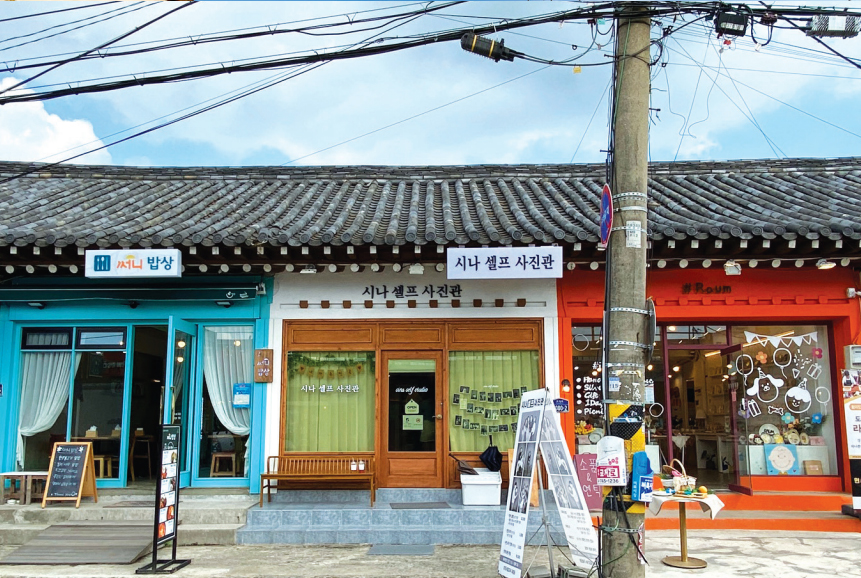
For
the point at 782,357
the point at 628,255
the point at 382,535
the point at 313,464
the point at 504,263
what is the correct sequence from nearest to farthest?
the point at 628,255
the point at 382,535
the point at 504,263
the point at 313,464
the point at 782,357

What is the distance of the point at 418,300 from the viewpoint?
994cm

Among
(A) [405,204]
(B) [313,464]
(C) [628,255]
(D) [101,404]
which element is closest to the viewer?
(C) [628,255]

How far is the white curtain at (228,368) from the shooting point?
10.0m

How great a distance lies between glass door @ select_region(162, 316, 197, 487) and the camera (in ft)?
30.2

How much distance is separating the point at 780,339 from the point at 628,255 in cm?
584

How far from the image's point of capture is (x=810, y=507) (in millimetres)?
9562

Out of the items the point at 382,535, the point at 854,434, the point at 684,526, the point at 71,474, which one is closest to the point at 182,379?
the point at 71,474

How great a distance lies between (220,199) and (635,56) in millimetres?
7627

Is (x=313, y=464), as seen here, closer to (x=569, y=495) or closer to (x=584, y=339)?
(x=584, y=339)

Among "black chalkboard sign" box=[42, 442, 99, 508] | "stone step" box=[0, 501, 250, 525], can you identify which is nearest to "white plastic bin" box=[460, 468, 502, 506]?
"stone step" box=[0, 501, 250, 525]

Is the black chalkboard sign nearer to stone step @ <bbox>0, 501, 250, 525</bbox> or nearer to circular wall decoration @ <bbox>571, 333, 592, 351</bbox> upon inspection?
stone step @ <bbox>0, 501, 250, 525</bbox>

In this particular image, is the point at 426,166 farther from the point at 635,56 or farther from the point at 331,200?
the point at 635,56

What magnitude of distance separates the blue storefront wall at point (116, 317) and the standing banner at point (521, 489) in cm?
429

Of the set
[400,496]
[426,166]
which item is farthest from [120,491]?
[426,166]
